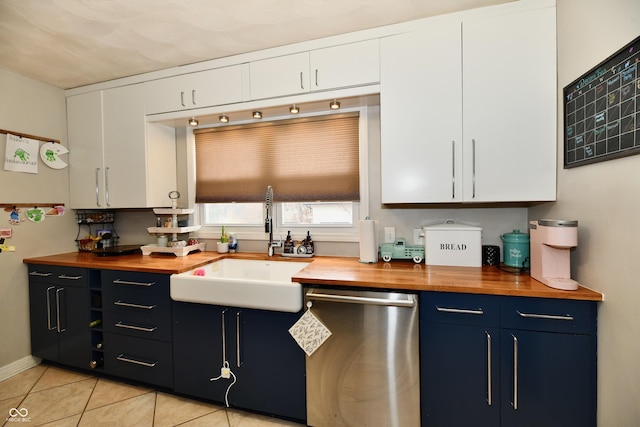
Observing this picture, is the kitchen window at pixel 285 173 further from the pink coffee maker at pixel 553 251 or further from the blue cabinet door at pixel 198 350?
the pink coffee maker at pixel 553 251

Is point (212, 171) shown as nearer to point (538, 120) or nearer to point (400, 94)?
point (400, 94)

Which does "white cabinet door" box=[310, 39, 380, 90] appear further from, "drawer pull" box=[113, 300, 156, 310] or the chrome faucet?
"drawer pull" box=[113, 300, 156, 310]

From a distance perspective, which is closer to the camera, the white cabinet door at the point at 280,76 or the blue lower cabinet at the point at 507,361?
the blue lower cabinet at the point at 507,361

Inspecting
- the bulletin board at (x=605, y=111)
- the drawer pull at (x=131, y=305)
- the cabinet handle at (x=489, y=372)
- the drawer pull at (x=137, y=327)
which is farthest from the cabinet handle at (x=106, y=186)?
the bulletin board at (x=605, y=111)

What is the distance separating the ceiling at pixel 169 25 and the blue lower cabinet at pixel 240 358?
1770 millimetres

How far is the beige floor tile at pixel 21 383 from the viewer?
2.04 metres

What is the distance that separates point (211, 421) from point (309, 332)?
3.02 ft

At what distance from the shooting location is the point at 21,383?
2.15m

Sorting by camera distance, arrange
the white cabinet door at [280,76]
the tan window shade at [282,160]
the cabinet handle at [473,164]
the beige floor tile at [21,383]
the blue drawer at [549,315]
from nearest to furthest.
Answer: the blue drawer at [549,315]
the cabinet handle at [473,164]
the white cabinet door at [280,76]
the beige floor tile at [21,383]
the tan window shade at [282,160]

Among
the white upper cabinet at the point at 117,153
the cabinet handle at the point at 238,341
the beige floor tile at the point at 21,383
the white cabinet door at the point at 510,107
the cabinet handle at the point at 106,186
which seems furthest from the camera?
the cabinet handle at the point at 106,186

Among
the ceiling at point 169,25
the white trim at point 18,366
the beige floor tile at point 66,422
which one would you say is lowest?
the beige floor tile at point 66,422

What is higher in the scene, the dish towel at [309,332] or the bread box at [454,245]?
the bread box at [454,245]

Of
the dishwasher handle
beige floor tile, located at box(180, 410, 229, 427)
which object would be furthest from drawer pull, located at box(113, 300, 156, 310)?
the dishwasher handle

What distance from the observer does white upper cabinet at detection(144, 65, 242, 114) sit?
2.06m
